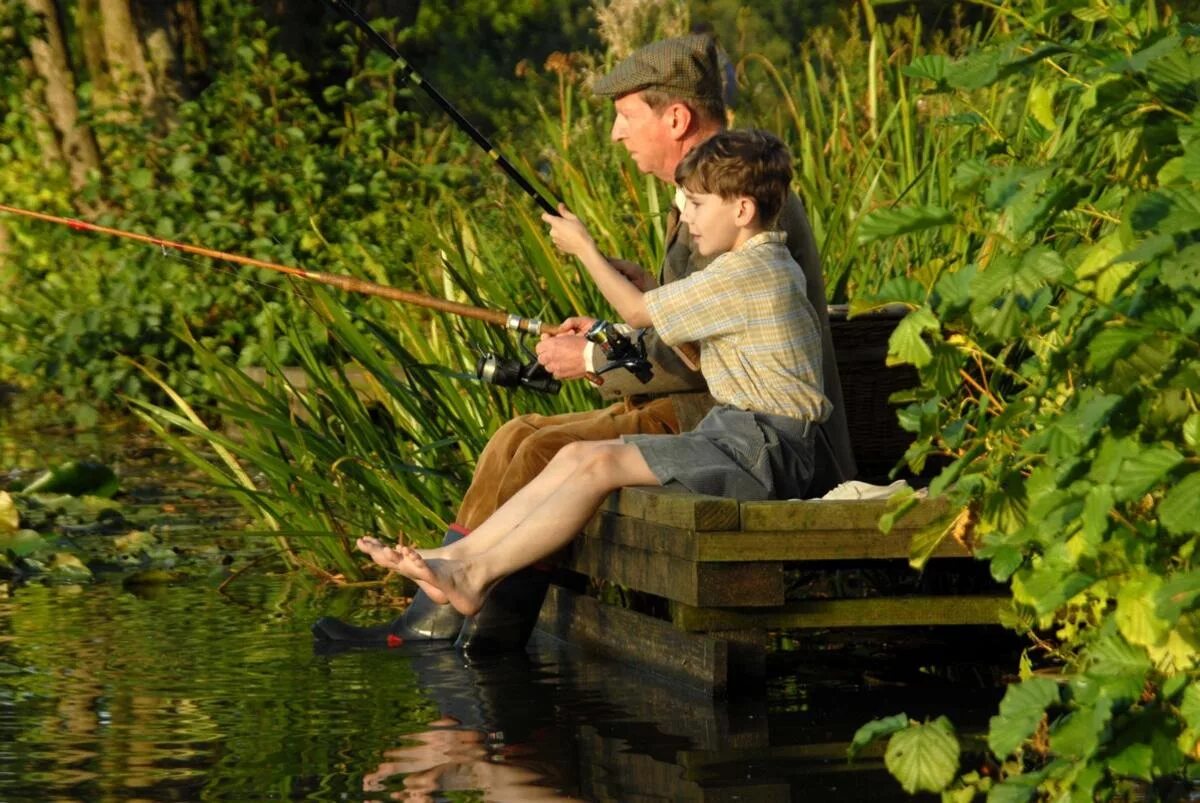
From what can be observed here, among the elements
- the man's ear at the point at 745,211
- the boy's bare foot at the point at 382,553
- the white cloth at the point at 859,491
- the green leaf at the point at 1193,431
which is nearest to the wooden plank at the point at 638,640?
the white cloth at the point at 859,491

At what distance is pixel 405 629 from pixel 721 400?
1.18m

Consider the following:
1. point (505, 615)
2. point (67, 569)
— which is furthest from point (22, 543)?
point (505, 615)

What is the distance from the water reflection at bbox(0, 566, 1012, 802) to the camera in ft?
16.7

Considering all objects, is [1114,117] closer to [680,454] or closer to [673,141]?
[680,454]

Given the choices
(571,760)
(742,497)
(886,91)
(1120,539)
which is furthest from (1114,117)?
(886,91)

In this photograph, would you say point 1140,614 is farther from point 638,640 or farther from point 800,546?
point 638,640

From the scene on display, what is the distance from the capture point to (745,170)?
6621mm

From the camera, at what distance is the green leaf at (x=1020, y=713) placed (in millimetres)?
3812

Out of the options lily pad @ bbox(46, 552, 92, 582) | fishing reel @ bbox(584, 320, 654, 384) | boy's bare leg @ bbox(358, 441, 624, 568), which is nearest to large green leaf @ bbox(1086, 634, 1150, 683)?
boy's bare leg @ bbox(358, 441, 624, 568)

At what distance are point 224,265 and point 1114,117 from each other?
1202 centimetres

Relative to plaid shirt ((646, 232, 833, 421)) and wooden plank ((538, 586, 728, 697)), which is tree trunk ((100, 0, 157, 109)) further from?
plaid shirt ((646, 232, 833, 421))

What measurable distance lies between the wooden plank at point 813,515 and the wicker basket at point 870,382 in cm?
142

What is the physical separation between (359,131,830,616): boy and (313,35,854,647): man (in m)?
0.21

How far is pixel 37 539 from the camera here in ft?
29.7
